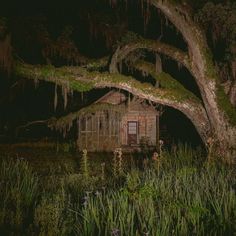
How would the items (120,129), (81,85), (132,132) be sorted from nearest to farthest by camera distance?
1. (81,85)
2. (120,129)
3. (132,132)

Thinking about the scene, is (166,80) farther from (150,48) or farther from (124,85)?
(124,85)

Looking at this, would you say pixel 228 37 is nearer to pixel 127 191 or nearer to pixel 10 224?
pixel 127 191

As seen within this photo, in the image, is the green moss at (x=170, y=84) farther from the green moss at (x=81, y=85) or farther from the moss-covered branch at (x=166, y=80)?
the green moss at (x=81, y=85)

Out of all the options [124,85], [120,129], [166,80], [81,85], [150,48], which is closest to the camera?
[124,85]

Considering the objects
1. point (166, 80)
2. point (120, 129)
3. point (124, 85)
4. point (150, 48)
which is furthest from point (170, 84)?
point (120, 129)

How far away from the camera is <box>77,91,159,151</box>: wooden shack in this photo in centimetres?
2770

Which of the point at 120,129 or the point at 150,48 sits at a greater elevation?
the point at 150,48

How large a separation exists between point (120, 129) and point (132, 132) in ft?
2.67

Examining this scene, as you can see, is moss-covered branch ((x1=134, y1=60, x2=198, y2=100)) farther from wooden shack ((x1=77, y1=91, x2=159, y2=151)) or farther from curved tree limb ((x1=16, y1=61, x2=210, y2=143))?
wooden shack ((x1=77, y1=91, x2=159, y2=151))

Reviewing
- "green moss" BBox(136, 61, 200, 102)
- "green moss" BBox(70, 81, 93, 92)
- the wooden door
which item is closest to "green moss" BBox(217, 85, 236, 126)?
"green moss" BBox(136, 61, 200, 102)

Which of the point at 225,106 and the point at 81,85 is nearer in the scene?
the point at 225,106

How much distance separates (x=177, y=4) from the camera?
14328 mm

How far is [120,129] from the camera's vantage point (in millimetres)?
28078

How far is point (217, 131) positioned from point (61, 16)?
928 cm
